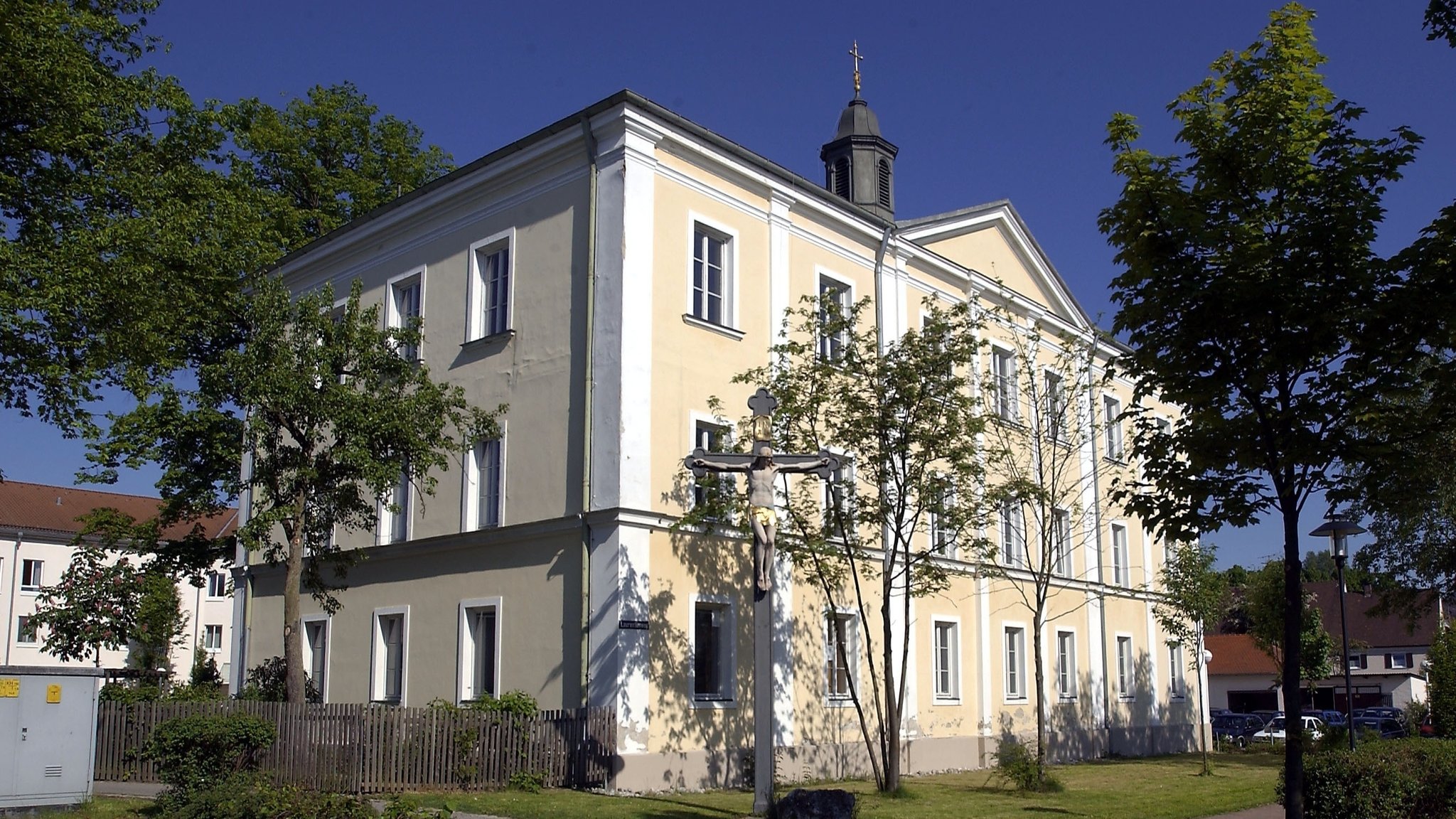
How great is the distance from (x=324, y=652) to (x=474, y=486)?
18.5 ft

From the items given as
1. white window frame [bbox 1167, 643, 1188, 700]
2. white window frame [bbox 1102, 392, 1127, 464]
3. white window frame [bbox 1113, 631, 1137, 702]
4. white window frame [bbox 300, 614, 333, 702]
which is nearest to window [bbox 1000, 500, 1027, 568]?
white window frame [bbox 1102, 392, 1127, 464]

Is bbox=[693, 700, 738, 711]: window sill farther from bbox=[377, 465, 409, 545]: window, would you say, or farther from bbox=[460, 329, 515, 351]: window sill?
bbox=[460, 329, 515, 351]: window sill

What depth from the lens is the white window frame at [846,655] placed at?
21.8 m

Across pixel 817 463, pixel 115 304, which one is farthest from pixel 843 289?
pixel 115 304

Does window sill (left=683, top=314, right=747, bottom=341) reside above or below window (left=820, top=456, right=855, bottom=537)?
above

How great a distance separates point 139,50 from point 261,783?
679 inches

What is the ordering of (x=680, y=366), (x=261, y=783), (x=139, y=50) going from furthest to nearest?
(x=139, y=50), (x=680, y=366), (x=261, y=783)

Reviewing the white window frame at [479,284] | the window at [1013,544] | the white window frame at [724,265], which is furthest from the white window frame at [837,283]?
the window at [1013,544]

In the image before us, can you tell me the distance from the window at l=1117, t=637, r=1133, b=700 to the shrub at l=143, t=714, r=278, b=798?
78.2 feet

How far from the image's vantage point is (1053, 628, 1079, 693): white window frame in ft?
96.3

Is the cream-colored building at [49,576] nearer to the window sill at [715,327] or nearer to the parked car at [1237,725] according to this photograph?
the window sill at [715,327]

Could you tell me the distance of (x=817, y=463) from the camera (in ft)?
44.8

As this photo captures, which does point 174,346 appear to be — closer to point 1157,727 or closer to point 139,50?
point 139,50

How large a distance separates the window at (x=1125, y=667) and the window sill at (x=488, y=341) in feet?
64.3
